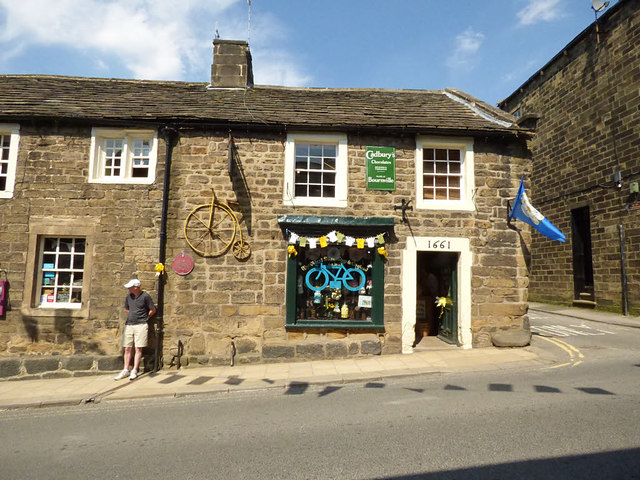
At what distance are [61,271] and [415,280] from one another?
787 cm

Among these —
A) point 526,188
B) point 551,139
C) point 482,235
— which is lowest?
point 482,235

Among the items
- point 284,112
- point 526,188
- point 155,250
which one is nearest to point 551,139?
point 526,188

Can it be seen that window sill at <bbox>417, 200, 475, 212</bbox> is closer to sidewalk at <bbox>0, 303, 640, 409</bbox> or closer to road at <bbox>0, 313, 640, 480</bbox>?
sidewalk at <bbox>0, 303, 640, 409</bbox>

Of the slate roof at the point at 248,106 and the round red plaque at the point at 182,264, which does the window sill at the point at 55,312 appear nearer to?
the round red plaque at the point at 182,264

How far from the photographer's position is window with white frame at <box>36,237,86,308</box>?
320 inches

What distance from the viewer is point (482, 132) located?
866 cm

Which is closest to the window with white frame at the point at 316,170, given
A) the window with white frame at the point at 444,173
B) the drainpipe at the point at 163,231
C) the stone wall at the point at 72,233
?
the window with white frame at the point at 444,173

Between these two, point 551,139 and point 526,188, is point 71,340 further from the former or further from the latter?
point 551,139

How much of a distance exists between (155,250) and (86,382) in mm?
2846

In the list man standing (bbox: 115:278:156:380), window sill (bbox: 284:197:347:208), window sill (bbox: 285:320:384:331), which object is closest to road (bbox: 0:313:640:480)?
man standing (bbox: 115:278:156:380)

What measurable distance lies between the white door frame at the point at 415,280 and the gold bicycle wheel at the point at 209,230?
4.00 m

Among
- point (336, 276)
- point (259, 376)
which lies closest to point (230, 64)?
point (336, 276)

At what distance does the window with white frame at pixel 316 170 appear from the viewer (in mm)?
8602

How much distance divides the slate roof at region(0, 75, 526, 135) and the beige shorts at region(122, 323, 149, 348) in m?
4.52
